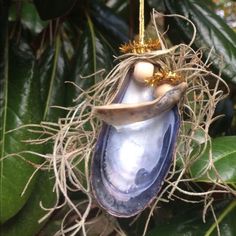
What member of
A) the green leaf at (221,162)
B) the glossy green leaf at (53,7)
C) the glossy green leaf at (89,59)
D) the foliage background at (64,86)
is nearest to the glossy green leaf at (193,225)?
the foliage background at (64,86)

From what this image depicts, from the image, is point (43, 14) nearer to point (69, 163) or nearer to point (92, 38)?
point (92, 38)

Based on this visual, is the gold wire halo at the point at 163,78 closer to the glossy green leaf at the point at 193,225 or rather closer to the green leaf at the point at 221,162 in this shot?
the green leaf at the point at 221,162

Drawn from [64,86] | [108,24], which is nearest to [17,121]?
[64,86]

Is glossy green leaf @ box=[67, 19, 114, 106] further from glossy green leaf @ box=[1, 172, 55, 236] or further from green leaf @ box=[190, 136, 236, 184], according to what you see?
green leaf @ box=[190, 136, 236, 184]

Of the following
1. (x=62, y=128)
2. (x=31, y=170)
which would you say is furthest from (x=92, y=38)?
(x=62, y=128)

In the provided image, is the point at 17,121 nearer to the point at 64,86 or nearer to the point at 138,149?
the point at 64,86

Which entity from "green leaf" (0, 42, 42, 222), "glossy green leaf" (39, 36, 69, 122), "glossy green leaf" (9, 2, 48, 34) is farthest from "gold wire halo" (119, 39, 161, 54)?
"glossy green leaf" (9, 2, 48, 34)
